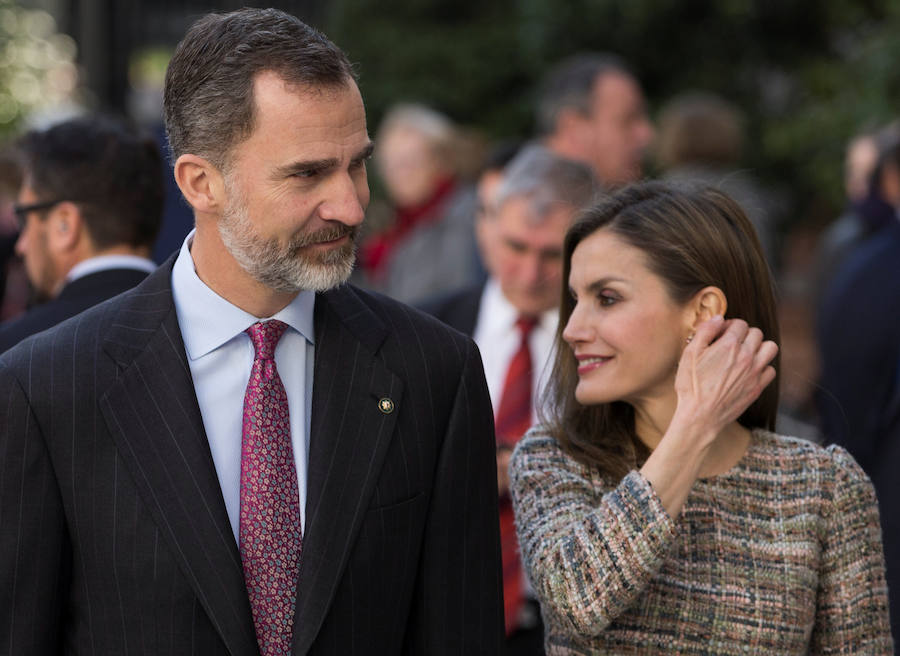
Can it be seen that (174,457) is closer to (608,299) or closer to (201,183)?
(201,183)

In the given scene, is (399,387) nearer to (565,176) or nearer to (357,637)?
(357,637)

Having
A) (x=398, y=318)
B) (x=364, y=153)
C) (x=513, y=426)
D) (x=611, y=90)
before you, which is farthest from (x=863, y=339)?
(x=364, y=153)

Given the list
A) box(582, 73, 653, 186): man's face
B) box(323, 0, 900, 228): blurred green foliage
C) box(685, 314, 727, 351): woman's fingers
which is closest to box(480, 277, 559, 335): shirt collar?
box(685, 314, 727, 351): woman's fingers

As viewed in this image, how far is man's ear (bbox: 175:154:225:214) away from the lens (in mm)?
2568

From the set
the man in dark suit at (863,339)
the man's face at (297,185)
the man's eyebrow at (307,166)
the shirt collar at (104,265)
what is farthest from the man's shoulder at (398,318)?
the man in dark suit at (863,339)

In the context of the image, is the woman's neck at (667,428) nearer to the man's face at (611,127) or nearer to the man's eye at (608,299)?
the man's eye at (608,299)

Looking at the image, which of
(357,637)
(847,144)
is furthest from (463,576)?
(847,144)

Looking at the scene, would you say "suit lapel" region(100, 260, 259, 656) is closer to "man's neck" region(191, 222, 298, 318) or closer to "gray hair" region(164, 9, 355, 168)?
"man's neck" region(191, 222, 298, 318)

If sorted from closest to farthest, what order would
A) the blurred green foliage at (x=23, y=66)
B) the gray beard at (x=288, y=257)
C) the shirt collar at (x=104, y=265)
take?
the gray beard at (x=288, y=257)
the shirt collar at (x=104, y=265)
the blurred green foliage at (x=23, y=66)

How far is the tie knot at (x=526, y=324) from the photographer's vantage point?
438 cm

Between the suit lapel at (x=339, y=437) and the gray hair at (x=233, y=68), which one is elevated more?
the gray hair at (x=233, y=68)

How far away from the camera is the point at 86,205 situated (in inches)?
150

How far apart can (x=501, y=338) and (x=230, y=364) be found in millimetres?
1924

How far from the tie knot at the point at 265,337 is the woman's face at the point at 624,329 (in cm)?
73
